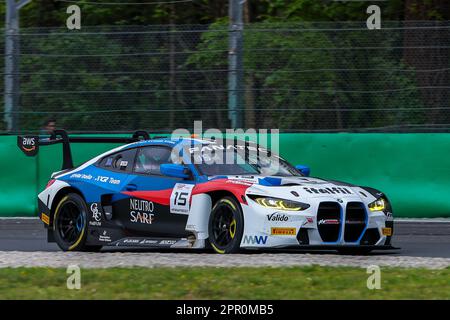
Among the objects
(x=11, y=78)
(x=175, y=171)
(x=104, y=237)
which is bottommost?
(x=104, y=237)

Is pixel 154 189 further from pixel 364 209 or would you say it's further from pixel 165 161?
pixel 364 209

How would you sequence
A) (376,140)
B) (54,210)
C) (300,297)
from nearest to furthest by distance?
(300,297) < (54,210) < (376,140)

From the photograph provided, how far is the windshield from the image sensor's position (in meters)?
11.9

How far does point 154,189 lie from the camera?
1202 cm

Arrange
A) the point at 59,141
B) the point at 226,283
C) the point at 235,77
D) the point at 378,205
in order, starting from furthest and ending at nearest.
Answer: the point at 235,77
the point at 59,141
the point at 378,205
the point at 226,283

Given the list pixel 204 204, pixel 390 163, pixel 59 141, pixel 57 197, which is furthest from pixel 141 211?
pixel 390 163

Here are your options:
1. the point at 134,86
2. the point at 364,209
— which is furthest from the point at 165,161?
the point at 134,86

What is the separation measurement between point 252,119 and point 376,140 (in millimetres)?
1968

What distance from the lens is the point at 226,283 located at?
28.8 ft

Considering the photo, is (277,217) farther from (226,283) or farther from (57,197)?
(57,197)

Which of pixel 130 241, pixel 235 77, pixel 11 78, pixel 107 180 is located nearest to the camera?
pixel 130 241

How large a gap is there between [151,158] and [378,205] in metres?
2.56

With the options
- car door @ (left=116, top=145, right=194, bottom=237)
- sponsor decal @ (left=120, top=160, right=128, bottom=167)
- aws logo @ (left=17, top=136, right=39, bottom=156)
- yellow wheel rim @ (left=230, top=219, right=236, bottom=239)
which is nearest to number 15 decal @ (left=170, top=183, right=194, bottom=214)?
car door @ (left=116, top=145, right=194, bottom=237)

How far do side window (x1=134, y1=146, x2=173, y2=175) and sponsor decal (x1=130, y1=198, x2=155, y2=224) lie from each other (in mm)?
369
